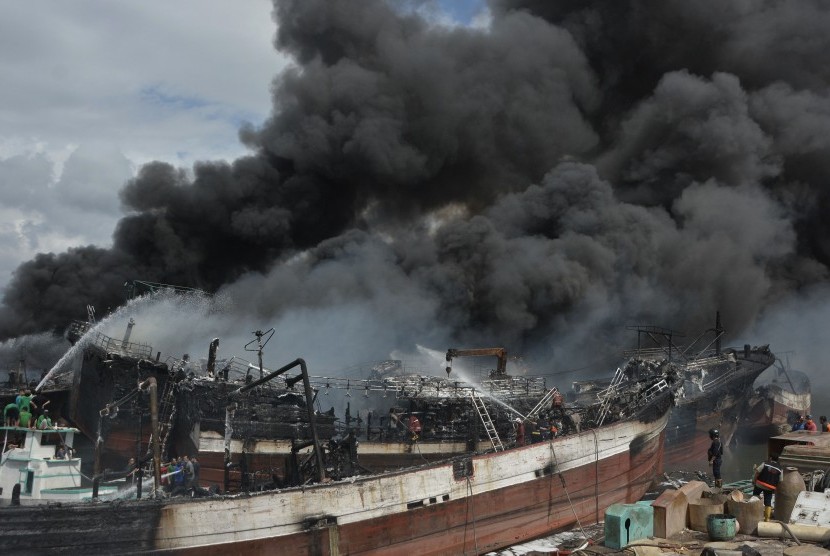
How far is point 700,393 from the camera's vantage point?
31.2 meters

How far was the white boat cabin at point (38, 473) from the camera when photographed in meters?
14.6

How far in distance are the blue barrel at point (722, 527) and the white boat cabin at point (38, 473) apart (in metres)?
11.9

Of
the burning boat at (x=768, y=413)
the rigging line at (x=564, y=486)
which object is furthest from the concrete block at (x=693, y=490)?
the burning boat at (x=768, y=413)

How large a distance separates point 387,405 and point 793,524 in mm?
17013

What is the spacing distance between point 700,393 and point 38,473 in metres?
25.7

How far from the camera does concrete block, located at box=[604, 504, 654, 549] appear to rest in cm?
1043

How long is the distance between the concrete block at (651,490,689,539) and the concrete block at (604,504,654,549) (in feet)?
0.46

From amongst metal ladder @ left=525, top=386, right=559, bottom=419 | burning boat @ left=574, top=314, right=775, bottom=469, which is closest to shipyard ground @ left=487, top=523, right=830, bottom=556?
metal ladder @ left=525, top=386, right=559, bottom=419

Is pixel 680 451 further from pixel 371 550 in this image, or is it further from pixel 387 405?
pixel 371 550

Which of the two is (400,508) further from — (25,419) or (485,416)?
(25,419)

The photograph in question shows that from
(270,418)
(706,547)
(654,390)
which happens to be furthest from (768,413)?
(706,547)

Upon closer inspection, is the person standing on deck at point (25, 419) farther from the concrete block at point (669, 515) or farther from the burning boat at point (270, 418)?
the concrete block at point (669, 515)

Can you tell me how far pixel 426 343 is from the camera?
45469 mm

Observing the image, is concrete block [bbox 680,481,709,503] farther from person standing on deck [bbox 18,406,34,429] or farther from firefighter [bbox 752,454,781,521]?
person standing on deck [bbox 18,406,34,429]
